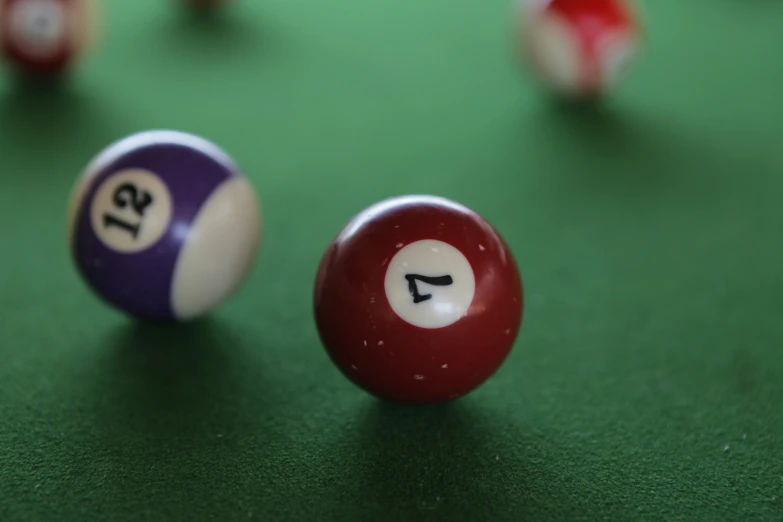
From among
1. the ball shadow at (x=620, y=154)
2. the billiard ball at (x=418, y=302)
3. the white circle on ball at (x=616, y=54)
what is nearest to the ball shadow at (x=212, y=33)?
the ball shadow at (x=620, y=154)

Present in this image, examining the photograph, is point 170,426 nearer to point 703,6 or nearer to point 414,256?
point 414,256

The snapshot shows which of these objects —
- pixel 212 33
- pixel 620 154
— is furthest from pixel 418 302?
pixel 212 33

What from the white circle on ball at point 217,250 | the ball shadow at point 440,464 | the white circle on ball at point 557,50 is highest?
the white circle on ball at point 557,50

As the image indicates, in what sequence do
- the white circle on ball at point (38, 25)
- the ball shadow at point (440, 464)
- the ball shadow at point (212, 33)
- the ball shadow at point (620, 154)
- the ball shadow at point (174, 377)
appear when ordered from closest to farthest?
the ball shadow at point (440, 464) → the ball shadow at point (174, 377) → the ball shadow at point (620, 154) → the white circle on ball at point (38, 25) → the ball shadow at point (212, 33)

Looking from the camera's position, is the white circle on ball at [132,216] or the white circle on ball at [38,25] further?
the white circle on ball at [38,25]

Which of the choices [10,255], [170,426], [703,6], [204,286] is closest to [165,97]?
[10,255]

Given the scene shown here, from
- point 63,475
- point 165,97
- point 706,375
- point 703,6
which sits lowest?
point 63,475

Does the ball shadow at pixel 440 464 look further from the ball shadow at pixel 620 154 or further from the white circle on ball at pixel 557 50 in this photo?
the white circle on ball at pixel 557 50
